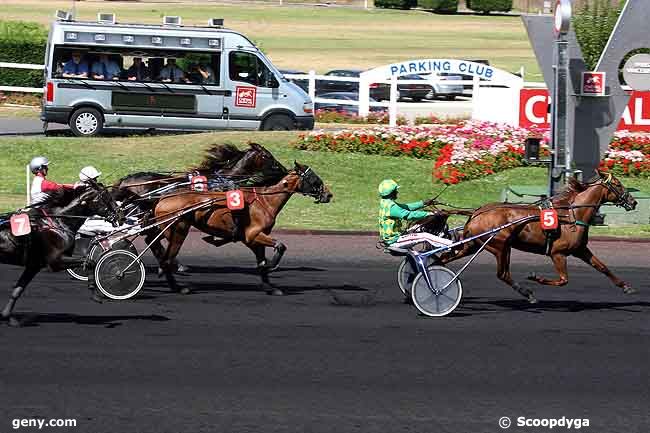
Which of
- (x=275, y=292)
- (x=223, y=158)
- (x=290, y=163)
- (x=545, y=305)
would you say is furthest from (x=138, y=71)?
(x=545, y=305)

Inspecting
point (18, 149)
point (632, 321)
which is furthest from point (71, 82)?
point (632, 321)

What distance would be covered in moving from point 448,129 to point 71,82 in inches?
354

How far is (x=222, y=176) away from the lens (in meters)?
15.1

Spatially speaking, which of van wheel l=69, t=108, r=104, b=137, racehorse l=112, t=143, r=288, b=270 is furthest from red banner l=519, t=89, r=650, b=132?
racehorse l=112, t=143, r=288, b=270

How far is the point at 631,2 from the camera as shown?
20.3 m

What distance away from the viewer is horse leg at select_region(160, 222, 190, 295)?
14.0 m

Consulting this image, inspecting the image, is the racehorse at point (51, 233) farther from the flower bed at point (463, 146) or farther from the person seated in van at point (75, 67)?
the person seated in van at point (75, 67)

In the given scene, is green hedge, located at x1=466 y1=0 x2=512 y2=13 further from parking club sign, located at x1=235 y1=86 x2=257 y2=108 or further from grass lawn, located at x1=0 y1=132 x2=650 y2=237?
grass lawn, located at x1=0 y1=132 x2=650 y2=237

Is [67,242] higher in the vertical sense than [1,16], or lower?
lower

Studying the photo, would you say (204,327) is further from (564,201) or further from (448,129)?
(448,129)

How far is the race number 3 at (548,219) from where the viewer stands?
42.0 ft

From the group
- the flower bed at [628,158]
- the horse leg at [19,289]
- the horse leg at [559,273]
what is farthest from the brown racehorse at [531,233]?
the flower bed at [628,158]

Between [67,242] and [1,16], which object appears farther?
[1,16]

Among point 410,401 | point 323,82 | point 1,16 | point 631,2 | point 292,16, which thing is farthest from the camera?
point 292,16
